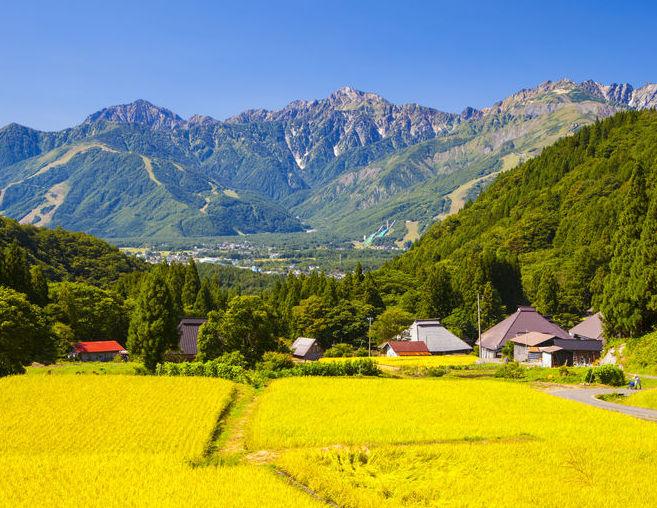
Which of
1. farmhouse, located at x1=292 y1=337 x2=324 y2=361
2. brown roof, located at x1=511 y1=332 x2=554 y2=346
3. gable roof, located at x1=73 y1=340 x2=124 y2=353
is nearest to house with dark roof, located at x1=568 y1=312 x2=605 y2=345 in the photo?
brown roof, located at x1=511 y1=332 x2=554 y2=346

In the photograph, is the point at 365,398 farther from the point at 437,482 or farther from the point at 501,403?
the point at 437,482

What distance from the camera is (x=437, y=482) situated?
2011cm

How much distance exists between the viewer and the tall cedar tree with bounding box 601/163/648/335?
51.8 meters

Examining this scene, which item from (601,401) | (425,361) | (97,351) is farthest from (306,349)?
(601,401)

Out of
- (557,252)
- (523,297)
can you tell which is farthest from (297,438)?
(557,252)

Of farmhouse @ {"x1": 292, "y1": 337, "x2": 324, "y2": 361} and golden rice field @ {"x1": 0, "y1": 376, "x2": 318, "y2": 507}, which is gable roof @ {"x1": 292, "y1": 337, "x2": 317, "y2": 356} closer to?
farmhouse @ {"x1": 292, "y1": 337, "x2": 324, "y2": 361}

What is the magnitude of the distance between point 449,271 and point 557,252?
23.7m

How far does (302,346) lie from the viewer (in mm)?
86812

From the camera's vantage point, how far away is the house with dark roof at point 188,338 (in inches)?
2835

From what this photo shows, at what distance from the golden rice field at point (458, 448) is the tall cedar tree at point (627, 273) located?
66.6ft

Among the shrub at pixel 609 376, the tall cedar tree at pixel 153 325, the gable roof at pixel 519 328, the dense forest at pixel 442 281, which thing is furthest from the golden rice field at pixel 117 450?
the gable roof at pixel 519 328

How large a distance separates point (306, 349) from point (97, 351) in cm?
3430

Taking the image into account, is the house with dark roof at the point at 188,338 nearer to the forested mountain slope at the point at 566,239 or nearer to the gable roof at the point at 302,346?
the gable roof at the point at 302,346

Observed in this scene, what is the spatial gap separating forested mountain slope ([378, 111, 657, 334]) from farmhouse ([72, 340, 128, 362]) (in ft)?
186
